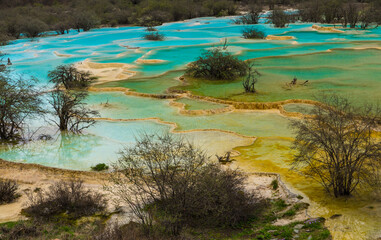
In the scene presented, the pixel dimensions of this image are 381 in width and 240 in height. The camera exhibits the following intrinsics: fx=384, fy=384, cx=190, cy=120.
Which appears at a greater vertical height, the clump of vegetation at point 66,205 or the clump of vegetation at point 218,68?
the clump of vegetation at point 218,68

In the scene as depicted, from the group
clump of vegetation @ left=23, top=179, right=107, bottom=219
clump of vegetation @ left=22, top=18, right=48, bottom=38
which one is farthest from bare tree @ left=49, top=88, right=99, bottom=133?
clump of vegetation @ left=22, top=18, right=48, bottom=38

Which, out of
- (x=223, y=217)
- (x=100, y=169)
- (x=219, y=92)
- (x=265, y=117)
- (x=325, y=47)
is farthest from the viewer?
(x=325, y=47)

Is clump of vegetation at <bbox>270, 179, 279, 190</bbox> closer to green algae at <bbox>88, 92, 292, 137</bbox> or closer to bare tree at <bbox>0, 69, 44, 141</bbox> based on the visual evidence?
green algae at <bbox>88, 92, 292, 137</bbox>

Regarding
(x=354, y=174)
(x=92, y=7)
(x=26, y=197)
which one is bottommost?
(x=26, y=197)

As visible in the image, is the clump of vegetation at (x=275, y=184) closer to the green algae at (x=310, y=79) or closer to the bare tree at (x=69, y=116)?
the green algae at (x=310, y=79)

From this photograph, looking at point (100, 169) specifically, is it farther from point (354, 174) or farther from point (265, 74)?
point (265, 74)

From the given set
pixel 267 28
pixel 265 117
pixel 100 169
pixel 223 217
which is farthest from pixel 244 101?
pixel 267 28

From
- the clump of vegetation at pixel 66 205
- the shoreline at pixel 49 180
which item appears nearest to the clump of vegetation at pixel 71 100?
the shoreline at pixel 49 180
